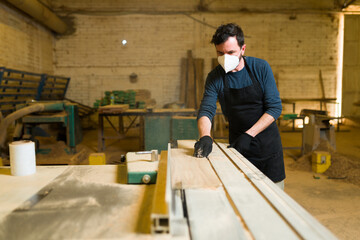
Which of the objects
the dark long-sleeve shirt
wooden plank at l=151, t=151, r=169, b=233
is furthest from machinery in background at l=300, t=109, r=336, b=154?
wooden plank at l=151, t=151, r=169, b=233

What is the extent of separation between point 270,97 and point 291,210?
1.20m

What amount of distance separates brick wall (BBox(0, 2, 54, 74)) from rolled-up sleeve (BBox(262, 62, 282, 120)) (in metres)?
6.49

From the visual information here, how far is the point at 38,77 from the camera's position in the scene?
7246 millimetres

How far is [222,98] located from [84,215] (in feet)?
4.87

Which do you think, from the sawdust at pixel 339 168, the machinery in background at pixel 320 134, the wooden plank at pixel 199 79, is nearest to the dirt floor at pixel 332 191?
the sawdust at pixel 339 168

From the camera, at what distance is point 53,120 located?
4.86 metres

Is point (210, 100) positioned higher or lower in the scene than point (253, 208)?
higher

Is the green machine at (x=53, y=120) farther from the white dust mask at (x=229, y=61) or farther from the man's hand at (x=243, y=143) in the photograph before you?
the man's hand at (x=243, y=143)

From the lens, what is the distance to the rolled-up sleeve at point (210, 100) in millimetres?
2078

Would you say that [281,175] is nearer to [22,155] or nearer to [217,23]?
[22,155]

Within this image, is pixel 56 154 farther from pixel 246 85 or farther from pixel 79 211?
pixel 79 211

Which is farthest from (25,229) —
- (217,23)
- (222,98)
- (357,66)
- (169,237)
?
(357,66)

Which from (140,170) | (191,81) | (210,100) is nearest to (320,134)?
(210,100)

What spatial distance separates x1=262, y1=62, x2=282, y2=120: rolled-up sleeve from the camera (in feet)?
6.45
